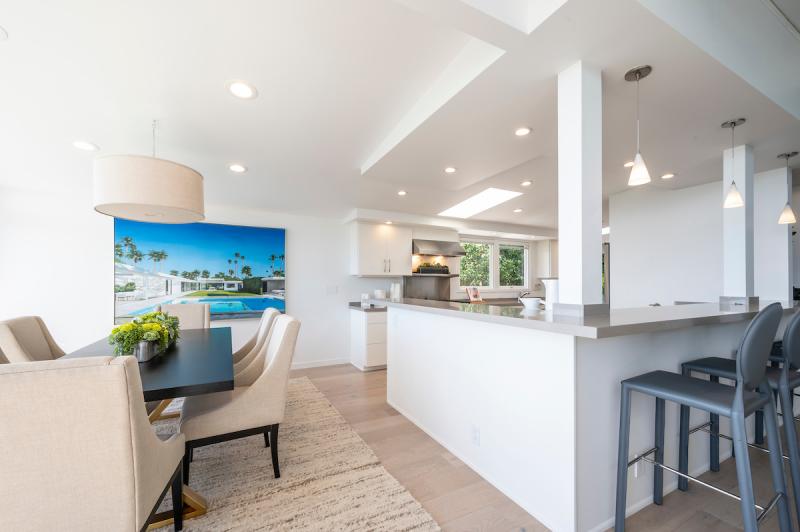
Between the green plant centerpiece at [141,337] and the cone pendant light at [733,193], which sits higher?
the cone pendant light at [733,193]

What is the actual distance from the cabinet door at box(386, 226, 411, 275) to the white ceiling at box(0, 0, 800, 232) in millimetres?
1843

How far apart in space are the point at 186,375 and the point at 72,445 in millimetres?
619

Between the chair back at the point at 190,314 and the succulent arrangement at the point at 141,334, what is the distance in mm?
1265

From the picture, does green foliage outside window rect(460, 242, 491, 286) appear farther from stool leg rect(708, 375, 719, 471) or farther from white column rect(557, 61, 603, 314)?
white column rect(557, 61, 603, 314)

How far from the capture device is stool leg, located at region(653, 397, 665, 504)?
172 cm

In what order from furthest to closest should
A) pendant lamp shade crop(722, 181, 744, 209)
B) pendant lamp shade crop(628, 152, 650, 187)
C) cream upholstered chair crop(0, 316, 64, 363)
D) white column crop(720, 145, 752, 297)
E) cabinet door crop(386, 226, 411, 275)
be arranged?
cabinet door crop(386, 226, 411, 275)
white column crop(720, 145, 752, 297)
pendant lamp shade crop(722, 181, 744, 209)
cream upholstered chair crop(0, 316, 64, 363)
pendant lamp shade crop(628, 152, 650, 187)

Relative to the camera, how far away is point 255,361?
250 centimetres

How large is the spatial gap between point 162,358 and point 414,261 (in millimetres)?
3769

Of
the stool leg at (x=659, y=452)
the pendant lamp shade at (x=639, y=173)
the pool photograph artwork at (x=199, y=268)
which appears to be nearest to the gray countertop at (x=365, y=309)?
the pool photograph artwork at (x=199, y=268)

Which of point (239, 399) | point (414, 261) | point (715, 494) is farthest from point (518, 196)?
point (239, 399)

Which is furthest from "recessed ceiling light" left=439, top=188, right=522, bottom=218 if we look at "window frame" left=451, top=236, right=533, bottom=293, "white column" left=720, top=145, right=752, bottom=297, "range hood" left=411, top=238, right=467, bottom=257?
"white column" left=720, top=145, right=752, bottom=297

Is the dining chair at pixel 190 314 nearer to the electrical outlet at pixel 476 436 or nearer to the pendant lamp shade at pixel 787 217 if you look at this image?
the electrical outlet at pixel 476 436

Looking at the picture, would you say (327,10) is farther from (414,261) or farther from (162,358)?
(414,261)

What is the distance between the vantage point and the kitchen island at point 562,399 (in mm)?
1508
